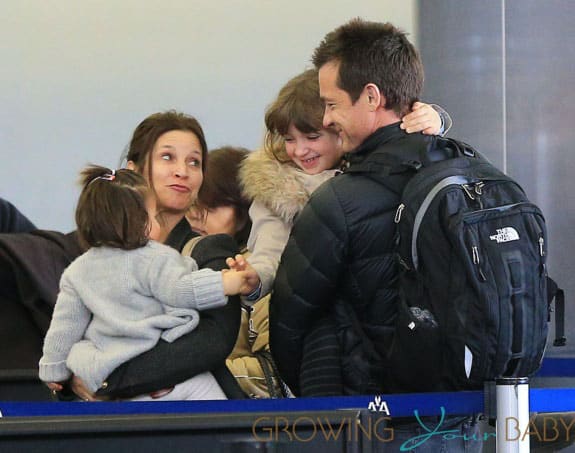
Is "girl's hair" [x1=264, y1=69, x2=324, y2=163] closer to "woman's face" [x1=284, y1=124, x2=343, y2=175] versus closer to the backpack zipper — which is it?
"woman's face" [x1=284, y1=124, x2=343, y2=175]

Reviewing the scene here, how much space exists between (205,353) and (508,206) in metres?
0.87

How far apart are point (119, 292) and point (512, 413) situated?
103cm

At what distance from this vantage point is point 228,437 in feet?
7.39

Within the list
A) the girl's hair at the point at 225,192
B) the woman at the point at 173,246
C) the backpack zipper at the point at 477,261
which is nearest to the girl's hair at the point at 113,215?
the woman at the point at 173,246

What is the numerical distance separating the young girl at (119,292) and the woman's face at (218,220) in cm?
99

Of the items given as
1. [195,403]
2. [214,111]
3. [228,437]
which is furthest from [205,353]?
[214,111]

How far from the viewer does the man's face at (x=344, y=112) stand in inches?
121

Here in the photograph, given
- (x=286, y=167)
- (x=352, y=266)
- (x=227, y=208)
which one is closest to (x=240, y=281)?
(x=352, y=266)

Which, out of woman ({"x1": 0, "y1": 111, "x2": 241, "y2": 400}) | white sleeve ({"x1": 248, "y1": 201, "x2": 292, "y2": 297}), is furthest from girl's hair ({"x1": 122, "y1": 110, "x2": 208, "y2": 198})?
white sleeve ({"x1": 248, "y1": 201, "x2": 292, "y2": 297})

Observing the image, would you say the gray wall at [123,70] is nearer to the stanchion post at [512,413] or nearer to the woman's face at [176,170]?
the woman's face at [176,170]

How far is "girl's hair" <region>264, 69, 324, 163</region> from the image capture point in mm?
3422

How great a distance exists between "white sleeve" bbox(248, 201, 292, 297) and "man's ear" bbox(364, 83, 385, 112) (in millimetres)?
506

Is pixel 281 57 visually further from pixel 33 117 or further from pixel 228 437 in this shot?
pixel 228 437

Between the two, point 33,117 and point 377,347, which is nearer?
point 377,347
